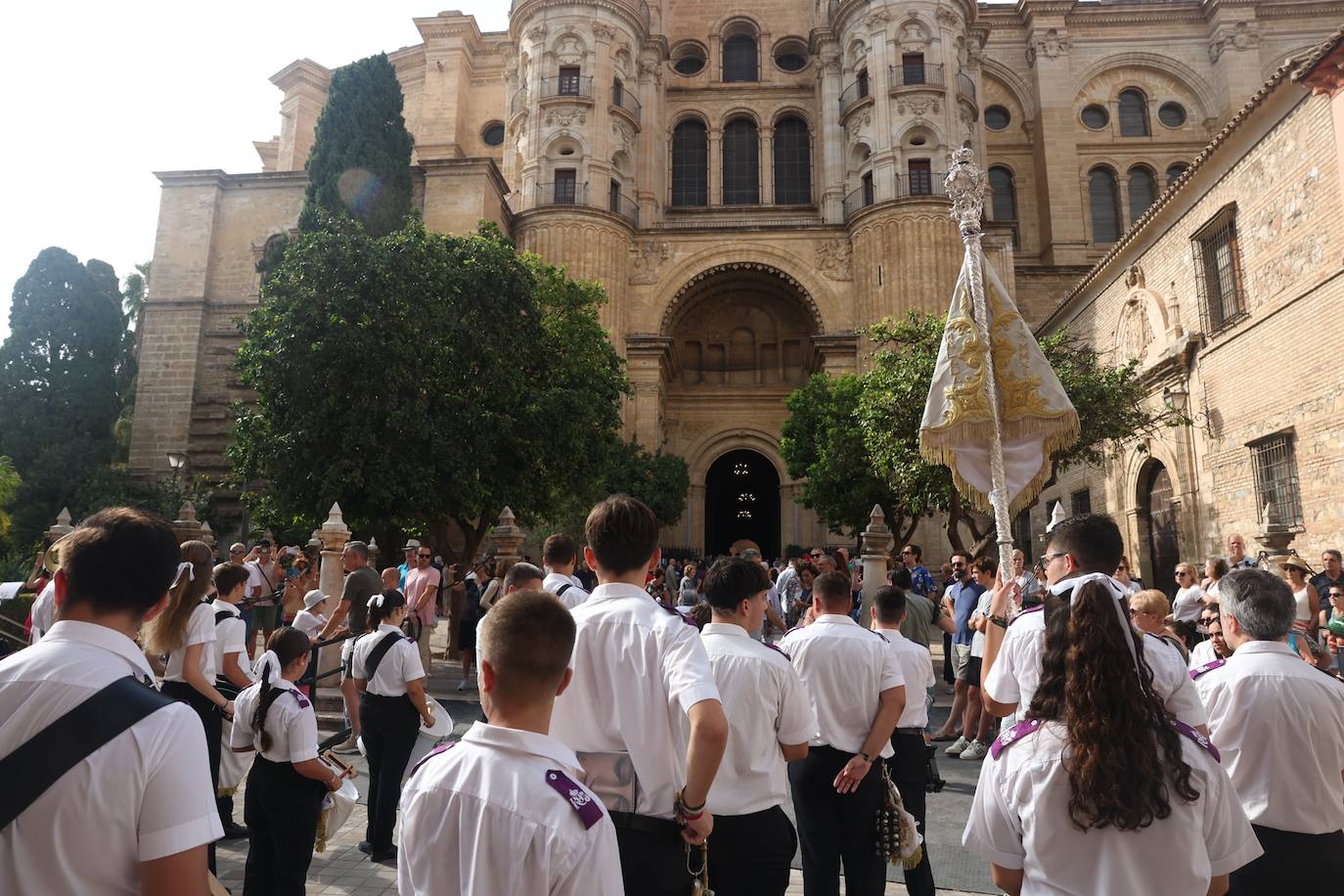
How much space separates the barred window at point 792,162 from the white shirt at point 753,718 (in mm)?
30900

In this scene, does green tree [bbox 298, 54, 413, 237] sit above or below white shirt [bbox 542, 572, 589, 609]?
above

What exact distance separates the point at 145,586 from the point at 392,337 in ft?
46.9

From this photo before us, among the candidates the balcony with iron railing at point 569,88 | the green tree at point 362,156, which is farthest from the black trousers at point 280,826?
the balcony with iron railing at point 569,88

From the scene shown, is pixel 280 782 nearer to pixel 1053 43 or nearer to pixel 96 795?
pixel 96 795

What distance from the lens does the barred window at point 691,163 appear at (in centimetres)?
3331

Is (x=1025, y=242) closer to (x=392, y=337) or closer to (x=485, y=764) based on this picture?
(x=392, y=337)

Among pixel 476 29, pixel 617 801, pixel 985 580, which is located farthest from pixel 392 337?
pixel 476 29

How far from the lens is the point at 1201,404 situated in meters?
16.4

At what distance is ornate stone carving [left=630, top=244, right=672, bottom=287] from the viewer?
2939 centimetres

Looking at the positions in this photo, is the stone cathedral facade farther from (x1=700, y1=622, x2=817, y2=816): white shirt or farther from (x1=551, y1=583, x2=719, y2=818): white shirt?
(x1=551, y1=583, x2=719, y2=818): white shirt

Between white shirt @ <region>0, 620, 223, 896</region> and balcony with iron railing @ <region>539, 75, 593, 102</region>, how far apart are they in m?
30.2

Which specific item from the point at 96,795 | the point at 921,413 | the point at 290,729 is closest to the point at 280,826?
the point at 290,729

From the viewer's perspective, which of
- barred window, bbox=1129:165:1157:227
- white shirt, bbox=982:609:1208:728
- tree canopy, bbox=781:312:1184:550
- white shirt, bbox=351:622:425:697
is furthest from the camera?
barred window, bbox=1129:165:1157:227

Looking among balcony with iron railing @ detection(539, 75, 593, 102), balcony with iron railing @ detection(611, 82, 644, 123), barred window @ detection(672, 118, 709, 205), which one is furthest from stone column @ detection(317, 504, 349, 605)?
barred window @ detection(672, 118, 709, 205)
